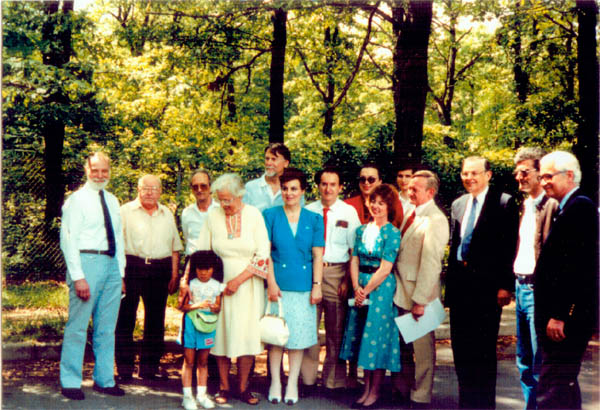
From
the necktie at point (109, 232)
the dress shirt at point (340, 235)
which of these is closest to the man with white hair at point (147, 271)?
the necktie at point (109, 232)

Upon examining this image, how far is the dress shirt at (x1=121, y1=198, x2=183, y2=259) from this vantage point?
5539 millimetres

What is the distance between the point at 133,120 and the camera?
10156 millimetres

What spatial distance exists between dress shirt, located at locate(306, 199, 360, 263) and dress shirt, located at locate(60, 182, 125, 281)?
6.06 feet

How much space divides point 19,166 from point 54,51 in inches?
85.2

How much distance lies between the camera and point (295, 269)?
5.11 meters

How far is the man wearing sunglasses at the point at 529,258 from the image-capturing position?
14.9ft

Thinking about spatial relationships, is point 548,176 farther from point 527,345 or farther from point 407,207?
point 407,207

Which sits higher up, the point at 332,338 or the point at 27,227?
the point at 27,227

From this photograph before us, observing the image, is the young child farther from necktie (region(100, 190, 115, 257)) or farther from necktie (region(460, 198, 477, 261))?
necktie (region(460, 198, 477, 261))

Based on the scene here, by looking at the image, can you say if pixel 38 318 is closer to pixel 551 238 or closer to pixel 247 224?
pixel 247 224

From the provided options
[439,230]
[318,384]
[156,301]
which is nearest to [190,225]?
[156,301]

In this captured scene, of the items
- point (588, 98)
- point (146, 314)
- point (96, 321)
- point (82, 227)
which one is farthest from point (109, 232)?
point (588, 98)

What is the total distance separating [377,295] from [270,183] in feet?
5.02

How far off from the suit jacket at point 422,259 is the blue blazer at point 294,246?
28.9 inches
